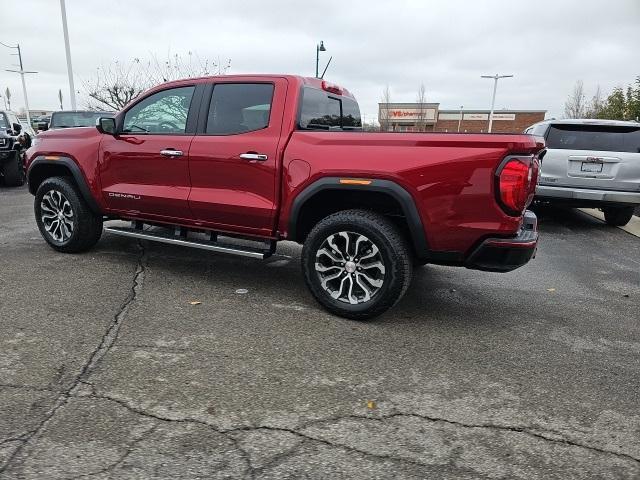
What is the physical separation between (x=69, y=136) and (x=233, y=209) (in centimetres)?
234

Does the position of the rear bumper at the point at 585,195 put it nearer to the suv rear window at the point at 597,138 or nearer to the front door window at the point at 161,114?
the suv rear window at the point at 597,138

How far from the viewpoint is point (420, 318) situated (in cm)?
414

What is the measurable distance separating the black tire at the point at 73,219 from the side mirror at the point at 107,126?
2.64ft

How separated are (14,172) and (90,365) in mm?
10473

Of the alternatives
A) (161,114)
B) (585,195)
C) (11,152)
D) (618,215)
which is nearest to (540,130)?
(585,195)

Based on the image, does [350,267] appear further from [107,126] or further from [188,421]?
[107,126]

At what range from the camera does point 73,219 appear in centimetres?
544

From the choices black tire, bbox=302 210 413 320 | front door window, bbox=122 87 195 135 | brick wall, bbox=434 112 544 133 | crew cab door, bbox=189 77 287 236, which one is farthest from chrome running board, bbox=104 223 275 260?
brick wall, bbox=434 112 544 133

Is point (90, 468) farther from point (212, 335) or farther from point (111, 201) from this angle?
point (111, 201)

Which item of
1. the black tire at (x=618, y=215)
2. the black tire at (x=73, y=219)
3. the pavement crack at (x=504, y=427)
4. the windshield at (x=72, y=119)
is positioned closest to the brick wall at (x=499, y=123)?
the windshield at (x=72, y=119)

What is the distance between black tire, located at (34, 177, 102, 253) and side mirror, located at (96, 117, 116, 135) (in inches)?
31.7

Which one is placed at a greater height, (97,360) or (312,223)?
(312,223)

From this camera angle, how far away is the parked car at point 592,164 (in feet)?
24.3

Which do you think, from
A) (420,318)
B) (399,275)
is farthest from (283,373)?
(420,318)
